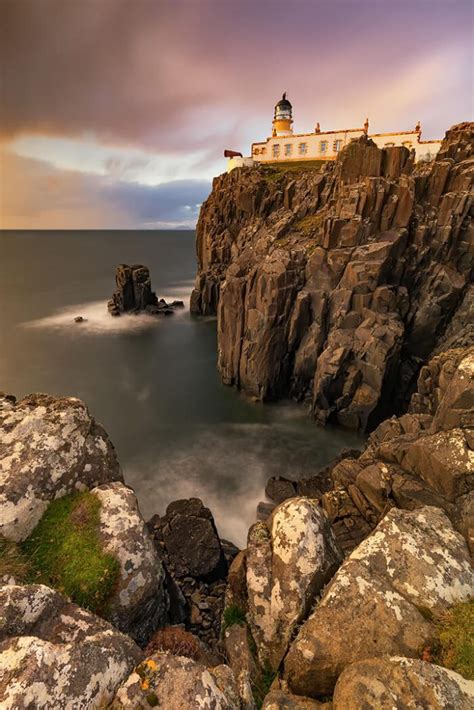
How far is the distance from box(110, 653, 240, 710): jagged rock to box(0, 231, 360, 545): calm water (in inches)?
648

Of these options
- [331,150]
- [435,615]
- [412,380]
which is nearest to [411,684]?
[435,615]

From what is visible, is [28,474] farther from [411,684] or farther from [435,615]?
[435,615]

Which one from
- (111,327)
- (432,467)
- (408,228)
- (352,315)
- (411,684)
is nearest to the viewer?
(411,684)

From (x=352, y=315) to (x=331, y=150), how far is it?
6446 cm

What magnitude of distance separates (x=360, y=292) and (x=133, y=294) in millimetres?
54131

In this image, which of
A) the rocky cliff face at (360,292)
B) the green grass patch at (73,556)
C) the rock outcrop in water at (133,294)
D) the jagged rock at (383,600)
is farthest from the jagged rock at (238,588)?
the rock outcrop in water at (133,294)

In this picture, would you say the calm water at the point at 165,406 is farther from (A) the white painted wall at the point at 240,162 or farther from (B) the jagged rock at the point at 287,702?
(A) the white painted wall at the point at 240,162

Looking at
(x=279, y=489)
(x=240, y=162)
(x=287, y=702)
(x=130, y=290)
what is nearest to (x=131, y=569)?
(x=287, y=702)

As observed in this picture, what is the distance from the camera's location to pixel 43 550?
912cm

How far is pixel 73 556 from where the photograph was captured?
9.09 m

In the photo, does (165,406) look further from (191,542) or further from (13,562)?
(13,562)

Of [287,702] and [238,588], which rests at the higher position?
A: [287,702]

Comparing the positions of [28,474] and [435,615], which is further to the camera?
[28,474]

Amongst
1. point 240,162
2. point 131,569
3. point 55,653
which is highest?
point 240,162
